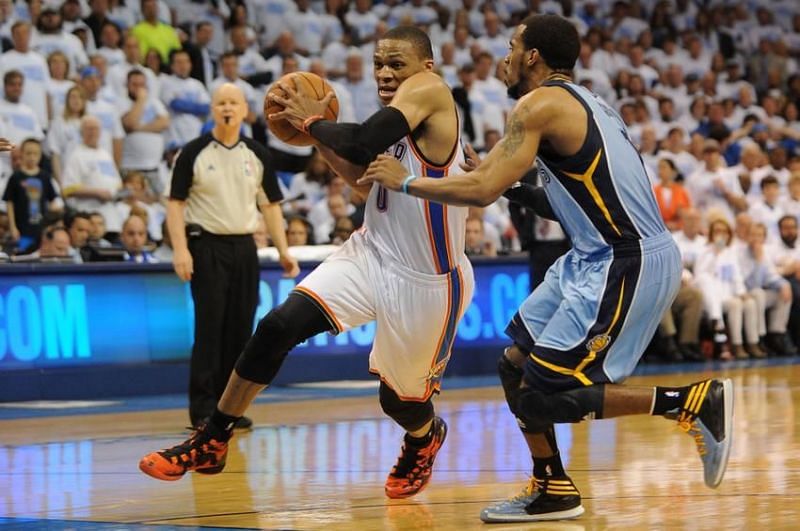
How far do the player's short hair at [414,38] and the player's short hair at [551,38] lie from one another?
828mm

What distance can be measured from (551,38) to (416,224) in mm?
1103

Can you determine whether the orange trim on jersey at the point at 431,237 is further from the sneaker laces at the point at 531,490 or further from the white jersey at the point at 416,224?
the sneaker laces at the point at 531,490

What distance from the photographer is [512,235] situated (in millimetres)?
16766

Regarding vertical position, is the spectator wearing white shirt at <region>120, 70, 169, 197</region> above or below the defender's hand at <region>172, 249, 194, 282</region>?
above

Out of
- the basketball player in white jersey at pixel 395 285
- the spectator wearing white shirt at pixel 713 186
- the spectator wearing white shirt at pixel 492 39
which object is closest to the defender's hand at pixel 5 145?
the basketball player in white jersey at pixel 395 285

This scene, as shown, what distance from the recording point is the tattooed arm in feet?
18.4

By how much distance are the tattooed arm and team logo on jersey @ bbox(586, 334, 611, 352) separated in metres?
0.67

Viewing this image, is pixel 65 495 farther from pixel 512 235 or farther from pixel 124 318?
pixel 512 235

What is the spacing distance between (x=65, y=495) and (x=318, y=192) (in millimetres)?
9773

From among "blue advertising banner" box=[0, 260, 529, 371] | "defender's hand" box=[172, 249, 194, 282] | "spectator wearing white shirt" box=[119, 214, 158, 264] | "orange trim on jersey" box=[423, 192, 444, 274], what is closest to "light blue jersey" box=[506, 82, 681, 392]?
"orange trim on jersey" box=[423, 192, 444, 274]

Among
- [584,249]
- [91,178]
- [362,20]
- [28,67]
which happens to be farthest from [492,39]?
[584,249]

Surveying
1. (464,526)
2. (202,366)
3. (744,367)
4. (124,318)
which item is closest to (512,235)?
(744,367)

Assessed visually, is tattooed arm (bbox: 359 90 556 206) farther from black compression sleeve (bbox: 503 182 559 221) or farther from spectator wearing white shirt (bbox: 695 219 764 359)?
spectator wearing white shirt (bbox: 695 219 764 359)

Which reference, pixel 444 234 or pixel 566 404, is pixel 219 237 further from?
pixel 566 404
